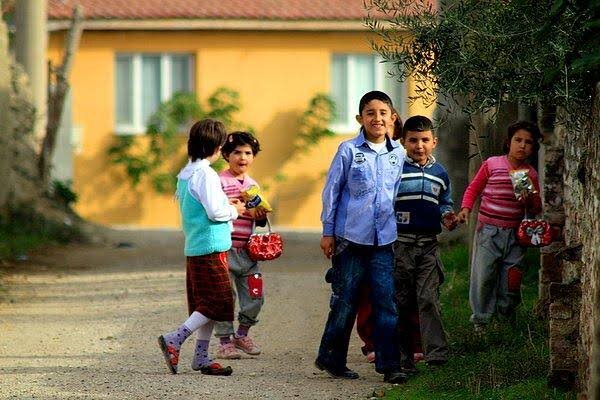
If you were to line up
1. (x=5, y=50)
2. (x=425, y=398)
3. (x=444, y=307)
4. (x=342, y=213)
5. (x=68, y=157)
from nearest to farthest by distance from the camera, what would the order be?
(x=425, y=398), (x=342, y=213), (x=444, y=307), (x=5, y=50), (x=68, y=157)

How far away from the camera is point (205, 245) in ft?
31.8

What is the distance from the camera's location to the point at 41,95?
22.7 meters

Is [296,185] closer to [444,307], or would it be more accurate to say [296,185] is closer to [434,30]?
[444,307]

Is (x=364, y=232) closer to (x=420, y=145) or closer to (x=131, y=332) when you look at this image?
(x=420, y=145)

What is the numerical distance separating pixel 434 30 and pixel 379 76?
21.0m

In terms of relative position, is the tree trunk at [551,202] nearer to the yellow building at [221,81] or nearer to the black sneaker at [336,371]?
the black sneaker at [336,371]

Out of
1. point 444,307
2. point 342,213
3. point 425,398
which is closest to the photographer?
point 425,398

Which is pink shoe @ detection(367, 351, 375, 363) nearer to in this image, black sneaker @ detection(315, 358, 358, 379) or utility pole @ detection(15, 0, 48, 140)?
black sneaker @ detection(315, 358, 358, 379)

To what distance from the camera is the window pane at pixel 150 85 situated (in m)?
29.1

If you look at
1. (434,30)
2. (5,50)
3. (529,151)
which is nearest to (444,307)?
(529,151)

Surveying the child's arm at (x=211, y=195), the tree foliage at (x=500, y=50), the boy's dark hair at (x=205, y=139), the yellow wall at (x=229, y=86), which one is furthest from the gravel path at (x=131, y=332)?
the yellow wall at (x=229, y=86)

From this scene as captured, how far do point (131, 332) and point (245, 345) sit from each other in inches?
54.9

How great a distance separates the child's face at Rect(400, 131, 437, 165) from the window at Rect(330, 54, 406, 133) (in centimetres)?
1937

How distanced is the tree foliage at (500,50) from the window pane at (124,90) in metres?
20.3
